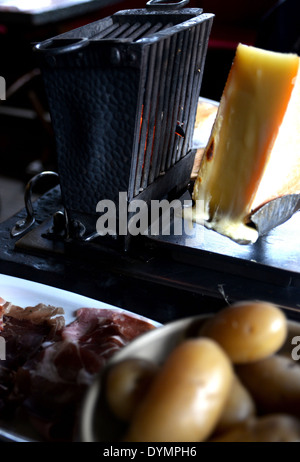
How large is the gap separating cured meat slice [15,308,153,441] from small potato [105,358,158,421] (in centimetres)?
36

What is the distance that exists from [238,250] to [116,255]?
31 cm

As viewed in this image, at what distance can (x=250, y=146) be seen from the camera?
3.92 ft

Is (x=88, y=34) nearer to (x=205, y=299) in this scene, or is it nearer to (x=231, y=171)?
(x=231, y=171)

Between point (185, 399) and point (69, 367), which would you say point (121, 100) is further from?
point (185, 399)

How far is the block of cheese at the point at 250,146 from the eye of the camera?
3.71 ft

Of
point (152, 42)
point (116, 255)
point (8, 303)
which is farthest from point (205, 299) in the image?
point (152, 42)

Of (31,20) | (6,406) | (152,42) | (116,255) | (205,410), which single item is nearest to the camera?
(205,410)

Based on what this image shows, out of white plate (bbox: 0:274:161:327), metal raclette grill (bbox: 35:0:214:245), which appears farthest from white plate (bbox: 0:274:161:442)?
metal raclette grill (bbox: 35:0:214:245)

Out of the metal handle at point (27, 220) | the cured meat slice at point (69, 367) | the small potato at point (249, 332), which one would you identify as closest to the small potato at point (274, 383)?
the small potato at point (249, 332)

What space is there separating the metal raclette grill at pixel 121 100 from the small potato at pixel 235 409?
0.71m

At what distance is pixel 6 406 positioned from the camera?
36.8 inches

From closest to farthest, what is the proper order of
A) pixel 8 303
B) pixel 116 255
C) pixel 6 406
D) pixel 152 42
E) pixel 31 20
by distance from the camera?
1. pixel 6 406
2. pixel 152 42
3. pixel 8 303
4. pixel 116 255
5. pixel 31 20

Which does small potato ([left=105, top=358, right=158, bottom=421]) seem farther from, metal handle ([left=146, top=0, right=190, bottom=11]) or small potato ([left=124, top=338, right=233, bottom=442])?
metal handle ([left=146, top=0, right=190, bottom=11])

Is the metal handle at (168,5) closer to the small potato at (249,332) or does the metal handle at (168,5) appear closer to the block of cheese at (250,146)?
the block of cheese at (250,146)
